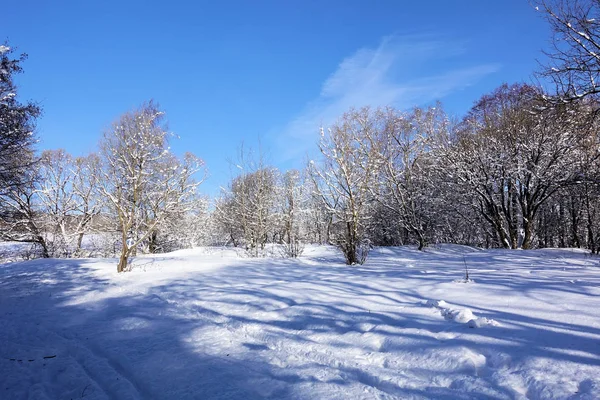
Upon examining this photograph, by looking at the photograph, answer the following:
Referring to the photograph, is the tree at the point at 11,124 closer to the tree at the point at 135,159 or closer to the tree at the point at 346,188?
the tree at the point at 135,159

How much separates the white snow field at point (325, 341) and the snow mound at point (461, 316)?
19mm

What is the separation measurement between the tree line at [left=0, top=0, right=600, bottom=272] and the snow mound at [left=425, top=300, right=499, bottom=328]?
254 inches

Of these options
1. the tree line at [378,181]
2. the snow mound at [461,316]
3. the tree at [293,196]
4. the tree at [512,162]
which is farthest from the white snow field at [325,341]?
the tree at [293,196]

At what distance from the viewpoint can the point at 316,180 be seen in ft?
50.2

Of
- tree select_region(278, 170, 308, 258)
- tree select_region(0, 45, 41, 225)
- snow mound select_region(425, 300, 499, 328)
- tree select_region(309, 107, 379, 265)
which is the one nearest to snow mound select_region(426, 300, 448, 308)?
snow mound select_region(425, 300, 499, 328)

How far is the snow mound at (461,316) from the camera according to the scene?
411cm

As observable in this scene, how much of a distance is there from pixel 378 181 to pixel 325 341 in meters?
15.8

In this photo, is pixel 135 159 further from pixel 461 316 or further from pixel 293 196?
pixel 293 196

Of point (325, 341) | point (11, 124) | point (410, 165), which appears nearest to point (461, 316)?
point (325, 341)

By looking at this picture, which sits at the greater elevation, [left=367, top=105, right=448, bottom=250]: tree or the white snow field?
[left=367, top=105, right=448, bottom=250]: tree

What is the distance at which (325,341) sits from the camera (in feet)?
14.5

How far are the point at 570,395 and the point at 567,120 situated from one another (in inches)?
417

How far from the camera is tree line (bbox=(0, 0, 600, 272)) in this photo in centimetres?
1145

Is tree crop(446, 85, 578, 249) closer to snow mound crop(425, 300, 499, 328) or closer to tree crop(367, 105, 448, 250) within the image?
tree crop(367, 105, 448, 250)
